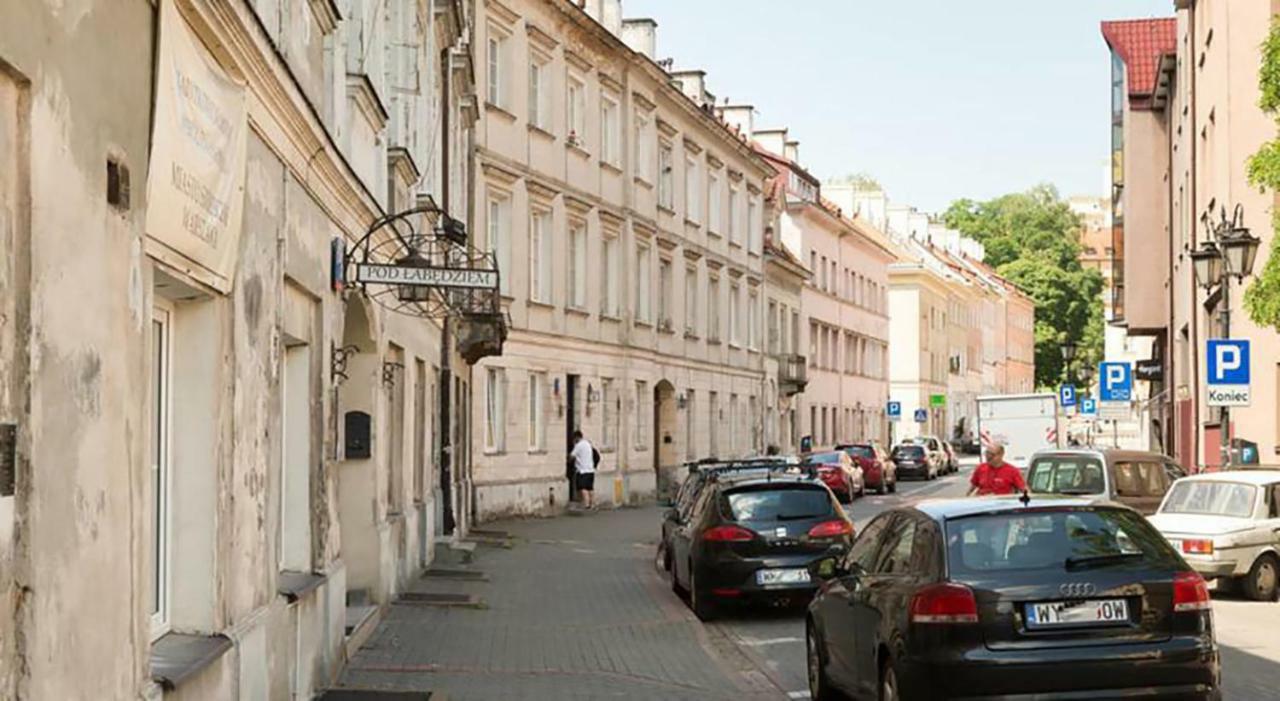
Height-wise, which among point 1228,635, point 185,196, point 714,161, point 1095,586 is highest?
point 714,161

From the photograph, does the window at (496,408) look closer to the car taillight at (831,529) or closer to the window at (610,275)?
the window at (610,275)

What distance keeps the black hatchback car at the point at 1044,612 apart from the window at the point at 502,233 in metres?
25.0

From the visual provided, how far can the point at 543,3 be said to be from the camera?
3619 cm

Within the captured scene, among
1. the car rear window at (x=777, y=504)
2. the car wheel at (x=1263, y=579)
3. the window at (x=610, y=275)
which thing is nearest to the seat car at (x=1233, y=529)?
the car wheel at (x=1263, y=579)

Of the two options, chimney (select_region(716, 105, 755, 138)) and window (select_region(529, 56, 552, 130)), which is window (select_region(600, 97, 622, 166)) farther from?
chimney (select_region(716, 105, 755, 138))

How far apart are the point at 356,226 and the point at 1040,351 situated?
9371cm

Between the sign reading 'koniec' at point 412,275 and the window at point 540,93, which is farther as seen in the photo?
the window at point 540,93

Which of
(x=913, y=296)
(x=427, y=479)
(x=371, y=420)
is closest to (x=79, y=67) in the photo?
(x=371, y=420)

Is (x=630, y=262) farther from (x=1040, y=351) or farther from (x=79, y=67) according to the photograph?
(x=1040, y=351)

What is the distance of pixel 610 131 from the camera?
41.3 metres

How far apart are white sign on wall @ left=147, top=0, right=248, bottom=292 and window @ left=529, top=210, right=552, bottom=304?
90.7 feet

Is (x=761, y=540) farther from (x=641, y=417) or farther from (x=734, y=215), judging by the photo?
(x=734, y=215)

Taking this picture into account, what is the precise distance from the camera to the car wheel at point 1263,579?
18.6 meters

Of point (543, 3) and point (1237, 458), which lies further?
point (543, 3)
